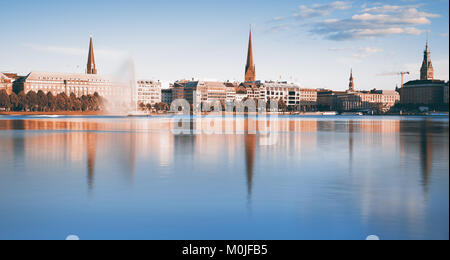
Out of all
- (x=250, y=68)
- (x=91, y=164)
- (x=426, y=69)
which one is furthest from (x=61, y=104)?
(x=426, y=69)

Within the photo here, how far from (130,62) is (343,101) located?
13946cm

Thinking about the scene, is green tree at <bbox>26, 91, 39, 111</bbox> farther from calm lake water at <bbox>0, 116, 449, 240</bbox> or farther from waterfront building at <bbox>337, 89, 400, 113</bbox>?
waterfront building at <bbox>337, 89, 400, 113</bbox>

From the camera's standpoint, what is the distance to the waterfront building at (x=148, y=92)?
545 ft

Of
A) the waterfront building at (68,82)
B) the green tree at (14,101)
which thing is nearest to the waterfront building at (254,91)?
the waterfront building at (68,82)

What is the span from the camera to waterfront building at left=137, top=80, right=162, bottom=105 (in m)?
166

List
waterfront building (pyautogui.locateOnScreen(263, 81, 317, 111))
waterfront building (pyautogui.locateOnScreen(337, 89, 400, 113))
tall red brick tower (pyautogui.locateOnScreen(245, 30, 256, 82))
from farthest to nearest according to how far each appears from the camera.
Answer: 1. waterfront building (pyautogui.locateOnScreen(337, 89, 400, 113))
2. tall red brick tower (pyautogui.locateOnScreen(245, 30, 256, 82))
3. waterfront building (pyautogui.locateOnScreen(263, 81, 317, 111))

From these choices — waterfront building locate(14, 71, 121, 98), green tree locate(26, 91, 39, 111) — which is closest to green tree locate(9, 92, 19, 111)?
green tree locate(26, 91, 39, 111)

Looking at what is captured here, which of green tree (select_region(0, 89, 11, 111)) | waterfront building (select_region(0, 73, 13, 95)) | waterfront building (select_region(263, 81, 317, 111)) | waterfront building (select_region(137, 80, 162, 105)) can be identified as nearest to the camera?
green tree (select_region(0, 89, 11, 111))

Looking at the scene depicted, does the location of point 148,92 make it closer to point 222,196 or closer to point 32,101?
point 32,101

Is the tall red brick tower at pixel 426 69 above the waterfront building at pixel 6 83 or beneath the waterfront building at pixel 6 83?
A: above

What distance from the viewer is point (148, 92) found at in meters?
168

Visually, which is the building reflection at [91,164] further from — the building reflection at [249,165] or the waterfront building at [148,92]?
the waterfront building at [148,92]

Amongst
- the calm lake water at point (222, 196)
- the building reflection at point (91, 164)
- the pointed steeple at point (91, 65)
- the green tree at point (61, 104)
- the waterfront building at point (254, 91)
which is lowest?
the calm lake water at point (222, 196)

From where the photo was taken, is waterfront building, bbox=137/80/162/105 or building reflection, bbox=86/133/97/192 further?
waterfront building, bbox=137/80/162/105
